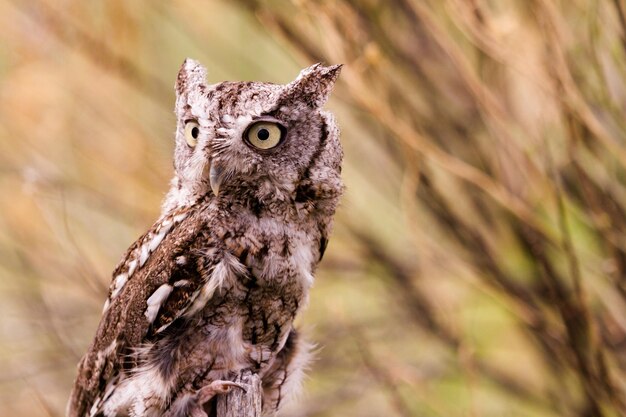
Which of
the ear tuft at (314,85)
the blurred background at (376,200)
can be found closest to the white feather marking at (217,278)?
the ear tuft at (314,85)

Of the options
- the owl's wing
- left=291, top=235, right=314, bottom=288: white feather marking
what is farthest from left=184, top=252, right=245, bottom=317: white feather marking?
left=291, top=235, right=314, bottom=288: white feather marking

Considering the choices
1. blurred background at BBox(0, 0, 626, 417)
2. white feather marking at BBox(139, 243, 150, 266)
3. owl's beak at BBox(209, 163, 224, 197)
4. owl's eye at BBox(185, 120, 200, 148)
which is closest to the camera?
owl's beak at BBox(209, 163, 224, 197)

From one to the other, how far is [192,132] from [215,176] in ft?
0.70

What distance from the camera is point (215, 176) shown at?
225cm

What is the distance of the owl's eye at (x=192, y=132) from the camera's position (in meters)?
2.37

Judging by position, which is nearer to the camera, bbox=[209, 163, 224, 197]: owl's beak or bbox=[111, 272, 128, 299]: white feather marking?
bbox=[209, 163, 224, 197]: owl's beak

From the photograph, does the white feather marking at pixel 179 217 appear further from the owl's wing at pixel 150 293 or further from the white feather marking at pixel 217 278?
the white feather marking at pixel 217 278

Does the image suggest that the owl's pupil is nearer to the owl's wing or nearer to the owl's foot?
the owl's wing

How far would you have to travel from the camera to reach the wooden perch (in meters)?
2.25

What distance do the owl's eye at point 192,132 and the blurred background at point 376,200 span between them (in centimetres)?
115

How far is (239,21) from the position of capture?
420 centimetres

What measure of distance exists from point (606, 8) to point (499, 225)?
1428 millimetres

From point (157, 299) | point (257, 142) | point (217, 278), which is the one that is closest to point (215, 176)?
point (257, 142)

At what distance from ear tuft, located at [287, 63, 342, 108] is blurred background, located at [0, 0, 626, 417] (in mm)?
919
